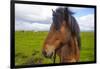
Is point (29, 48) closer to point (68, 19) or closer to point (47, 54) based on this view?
point (47, 54)

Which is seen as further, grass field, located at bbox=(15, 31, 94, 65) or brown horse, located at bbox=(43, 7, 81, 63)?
brown horse, located at bbox=(43, 7, 81, 63)

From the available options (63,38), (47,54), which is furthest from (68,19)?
(47,54)

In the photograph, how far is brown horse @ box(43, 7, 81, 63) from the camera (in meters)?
2.35

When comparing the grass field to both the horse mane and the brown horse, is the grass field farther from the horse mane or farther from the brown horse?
the horse mane

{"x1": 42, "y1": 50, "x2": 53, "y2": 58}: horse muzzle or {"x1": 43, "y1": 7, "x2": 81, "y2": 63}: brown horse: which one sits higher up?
{"x1": 43, "y1": 7, "x2": 81, "y2": 63}: brown horse

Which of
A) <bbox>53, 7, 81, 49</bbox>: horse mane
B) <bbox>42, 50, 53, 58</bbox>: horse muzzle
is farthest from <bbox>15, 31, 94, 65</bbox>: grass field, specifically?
<bbox>53, 7, 81, 49</bbox>: horse mane

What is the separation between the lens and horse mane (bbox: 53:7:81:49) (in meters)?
2.37

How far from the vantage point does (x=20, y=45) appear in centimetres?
222

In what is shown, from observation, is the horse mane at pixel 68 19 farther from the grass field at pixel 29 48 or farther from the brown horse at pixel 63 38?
the grass field at pixel 29 48

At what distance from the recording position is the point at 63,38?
2395 millimetres

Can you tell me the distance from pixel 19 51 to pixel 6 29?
274mm

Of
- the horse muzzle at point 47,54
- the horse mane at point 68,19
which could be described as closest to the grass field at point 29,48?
the horse muzzle at point 47,54

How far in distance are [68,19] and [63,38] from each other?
9.2 inches

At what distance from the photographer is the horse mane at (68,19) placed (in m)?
2.37
